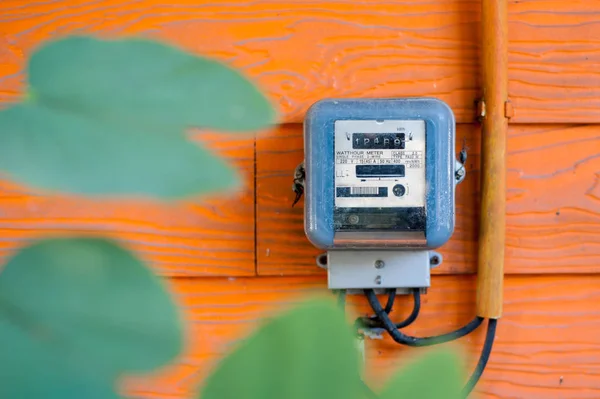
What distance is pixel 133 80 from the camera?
197 millimetres

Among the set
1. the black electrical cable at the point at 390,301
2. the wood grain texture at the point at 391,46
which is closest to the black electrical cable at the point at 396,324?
the black electrical cable at the point at 390,301

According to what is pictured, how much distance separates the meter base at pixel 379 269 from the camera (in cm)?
103

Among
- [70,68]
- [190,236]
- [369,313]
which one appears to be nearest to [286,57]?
[190,236]

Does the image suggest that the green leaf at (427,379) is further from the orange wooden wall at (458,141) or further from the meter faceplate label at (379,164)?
the orange wooden wall at (458,141)

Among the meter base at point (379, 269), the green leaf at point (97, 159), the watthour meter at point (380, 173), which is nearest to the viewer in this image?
the green leaf at point (97, 159)

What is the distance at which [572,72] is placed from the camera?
3.51ft

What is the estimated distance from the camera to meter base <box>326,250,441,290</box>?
1.03 meters

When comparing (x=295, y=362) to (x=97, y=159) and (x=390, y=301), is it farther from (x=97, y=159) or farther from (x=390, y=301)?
(x=390, y=301)

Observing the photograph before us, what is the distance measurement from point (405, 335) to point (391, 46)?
1.73 feet

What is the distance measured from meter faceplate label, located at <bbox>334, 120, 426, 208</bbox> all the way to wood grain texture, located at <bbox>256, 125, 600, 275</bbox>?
6.0 inches

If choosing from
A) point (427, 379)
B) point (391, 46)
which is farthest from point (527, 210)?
point (427, 379)

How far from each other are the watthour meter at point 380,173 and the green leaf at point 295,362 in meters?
0.73

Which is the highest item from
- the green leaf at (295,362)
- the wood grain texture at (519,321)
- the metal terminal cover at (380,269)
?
the green leaf at (295,362)

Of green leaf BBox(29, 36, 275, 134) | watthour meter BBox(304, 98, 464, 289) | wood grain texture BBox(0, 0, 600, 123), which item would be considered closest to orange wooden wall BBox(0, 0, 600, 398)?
wood grain texture BBox(0, 0, 600, 123)
